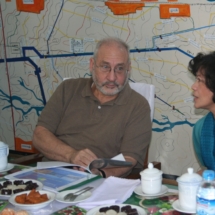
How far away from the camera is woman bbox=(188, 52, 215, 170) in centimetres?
211

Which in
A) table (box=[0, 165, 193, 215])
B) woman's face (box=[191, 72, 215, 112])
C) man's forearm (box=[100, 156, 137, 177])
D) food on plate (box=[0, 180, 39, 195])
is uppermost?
woman's face (box=[191, 72, 215, 112])

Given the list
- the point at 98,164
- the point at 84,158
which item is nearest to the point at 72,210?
the point at 98,164

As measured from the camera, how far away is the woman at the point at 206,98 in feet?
6.93

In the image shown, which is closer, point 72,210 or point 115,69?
point 72,210

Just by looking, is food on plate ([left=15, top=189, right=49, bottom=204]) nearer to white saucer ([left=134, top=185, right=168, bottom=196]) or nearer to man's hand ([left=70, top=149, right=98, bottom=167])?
white saucer ([left=134, top=185, right=168, bottom=196])

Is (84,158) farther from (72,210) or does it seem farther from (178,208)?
(178,208)

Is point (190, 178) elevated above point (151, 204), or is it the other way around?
point (190, 178)

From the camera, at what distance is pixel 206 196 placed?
1271 mm

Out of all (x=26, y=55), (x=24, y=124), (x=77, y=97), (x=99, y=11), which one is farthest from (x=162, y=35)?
(x=24, y=124)

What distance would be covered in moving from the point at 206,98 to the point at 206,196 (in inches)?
37.0

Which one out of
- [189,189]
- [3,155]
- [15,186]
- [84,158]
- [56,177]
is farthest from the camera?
[84,158]

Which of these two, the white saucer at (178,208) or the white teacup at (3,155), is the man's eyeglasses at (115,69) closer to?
the white teacup at (3,155)

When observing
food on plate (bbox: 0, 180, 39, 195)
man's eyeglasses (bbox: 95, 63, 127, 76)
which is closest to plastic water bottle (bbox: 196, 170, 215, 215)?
food on plate (bbox: 0, 180, 39, 195)

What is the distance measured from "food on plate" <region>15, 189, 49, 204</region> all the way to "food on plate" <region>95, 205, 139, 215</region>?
0.23 meters
